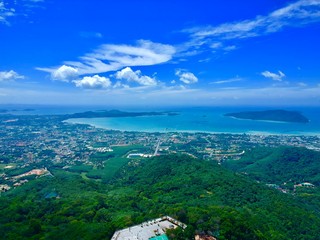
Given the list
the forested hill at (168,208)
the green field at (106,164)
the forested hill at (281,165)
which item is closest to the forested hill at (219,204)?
the forested hill at (168,208)

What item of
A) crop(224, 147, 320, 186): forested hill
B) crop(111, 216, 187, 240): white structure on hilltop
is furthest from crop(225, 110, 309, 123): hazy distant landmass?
crop(111, 216, 187, 240): white structure on hilltop

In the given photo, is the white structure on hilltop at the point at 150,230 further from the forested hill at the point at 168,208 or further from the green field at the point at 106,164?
the green field at the point at 106,164

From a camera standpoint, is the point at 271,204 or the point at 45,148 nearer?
the point at 271,204

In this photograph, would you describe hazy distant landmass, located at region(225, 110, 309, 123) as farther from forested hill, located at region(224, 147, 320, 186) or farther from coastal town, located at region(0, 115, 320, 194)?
forested hill, located at region(224, 147, 320, 186)

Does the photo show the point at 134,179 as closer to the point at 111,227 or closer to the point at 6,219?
the point at 6,219

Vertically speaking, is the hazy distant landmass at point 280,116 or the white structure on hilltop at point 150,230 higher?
the hazy distant landmass at point 280,116

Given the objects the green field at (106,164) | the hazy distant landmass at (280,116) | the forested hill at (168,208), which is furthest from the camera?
the hazy distant landmass at (280,116)

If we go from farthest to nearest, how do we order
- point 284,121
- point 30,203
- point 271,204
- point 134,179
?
point 284,121, point 134,179, point 271,204, point 30,203

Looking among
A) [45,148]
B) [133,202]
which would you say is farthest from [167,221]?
[45,148]

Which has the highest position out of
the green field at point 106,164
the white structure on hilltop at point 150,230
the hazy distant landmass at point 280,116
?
the hazy distant landmass at point 280,116
